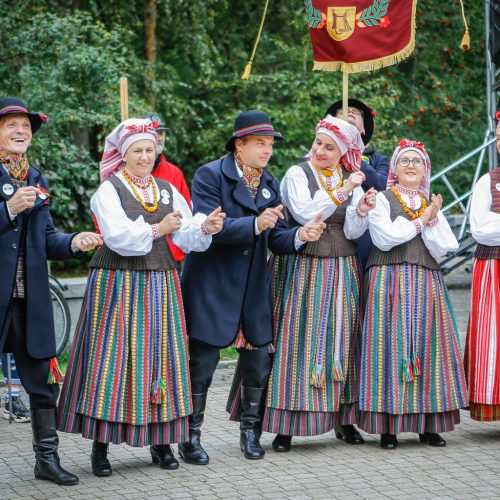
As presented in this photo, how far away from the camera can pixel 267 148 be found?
645cm

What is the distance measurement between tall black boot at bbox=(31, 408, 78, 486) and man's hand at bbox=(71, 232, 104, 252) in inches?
33.8

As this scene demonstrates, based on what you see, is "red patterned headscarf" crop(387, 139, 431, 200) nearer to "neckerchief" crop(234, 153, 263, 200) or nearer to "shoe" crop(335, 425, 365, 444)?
"neckerchief" crop(234, 153, 263, 200)

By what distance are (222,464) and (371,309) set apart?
48.0 inches

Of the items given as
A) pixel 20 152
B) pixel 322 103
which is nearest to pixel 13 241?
pixel 20 152

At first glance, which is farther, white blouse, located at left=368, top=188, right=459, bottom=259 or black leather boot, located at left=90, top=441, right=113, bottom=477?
white blouse, located at left=368, top=188, right=459, bottom=259

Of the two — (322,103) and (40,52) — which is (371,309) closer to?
(40,52)

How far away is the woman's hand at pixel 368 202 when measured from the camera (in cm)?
636

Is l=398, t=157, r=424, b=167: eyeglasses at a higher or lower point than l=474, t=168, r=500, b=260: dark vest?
higher

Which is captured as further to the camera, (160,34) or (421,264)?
(160,34)

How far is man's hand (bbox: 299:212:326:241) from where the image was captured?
6188mm

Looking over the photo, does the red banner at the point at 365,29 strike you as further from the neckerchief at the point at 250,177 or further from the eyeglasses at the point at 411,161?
the neckerchief at the point at 250,177

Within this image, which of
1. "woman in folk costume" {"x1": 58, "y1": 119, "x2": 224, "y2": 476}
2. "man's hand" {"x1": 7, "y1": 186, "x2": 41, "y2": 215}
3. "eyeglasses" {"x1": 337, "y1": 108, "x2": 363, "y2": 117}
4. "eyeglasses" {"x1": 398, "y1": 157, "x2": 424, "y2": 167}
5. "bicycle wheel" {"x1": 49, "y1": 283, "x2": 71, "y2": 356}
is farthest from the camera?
"bicycle wheel" {"x1": 49, "y1": 283, "x2": 71, "y2": 356}

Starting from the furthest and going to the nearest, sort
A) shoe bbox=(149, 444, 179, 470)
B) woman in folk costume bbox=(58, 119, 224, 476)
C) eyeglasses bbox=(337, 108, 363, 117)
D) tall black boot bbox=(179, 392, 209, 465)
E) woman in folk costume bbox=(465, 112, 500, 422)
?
eyeglasses bbox=(337, 108, 363, 117), woman in folk costume bbox=(465, 112, 500, 422), tall black boot bbox=(179, 392, 209, 465), shoe bbox=(149, 444, 179, 470), woman in folk costume bbox=(58, 119, 224, 476)

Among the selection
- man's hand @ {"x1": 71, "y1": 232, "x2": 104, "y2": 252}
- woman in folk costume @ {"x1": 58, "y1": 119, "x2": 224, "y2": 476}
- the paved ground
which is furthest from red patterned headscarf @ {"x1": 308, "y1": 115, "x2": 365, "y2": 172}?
the paved ground
